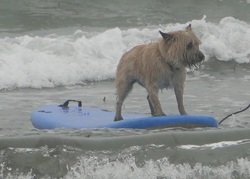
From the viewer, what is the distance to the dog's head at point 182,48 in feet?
27.3

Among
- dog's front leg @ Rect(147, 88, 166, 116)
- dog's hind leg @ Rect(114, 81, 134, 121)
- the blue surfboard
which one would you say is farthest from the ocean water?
dog's hind leg @ Rect(114, 81, 134, 121)

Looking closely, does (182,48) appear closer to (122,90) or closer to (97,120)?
(122,90)

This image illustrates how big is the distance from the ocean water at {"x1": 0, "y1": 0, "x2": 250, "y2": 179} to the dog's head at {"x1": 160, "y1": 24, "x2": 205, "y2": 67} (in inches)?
30.8

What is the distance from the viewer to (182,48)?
839cm

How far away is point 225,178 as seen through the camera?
680 centimetres

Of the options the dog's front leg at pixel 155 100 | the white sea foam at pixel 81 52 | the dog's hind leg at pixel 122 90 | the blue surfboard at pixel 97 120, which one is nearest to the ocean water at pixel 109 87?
the white sea foam at pixel 81 52

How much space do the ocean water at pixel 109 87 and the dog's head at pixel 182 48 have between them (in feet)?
2.57

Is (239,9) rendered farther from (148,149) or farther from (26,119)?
(148,149)

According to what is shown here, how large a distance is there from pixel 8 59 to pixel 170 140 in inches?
322

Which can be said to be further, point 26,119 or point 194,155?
point 26,119

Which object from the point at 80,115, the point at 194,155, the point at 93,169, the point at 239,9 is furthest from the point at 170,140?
the point at 239,9

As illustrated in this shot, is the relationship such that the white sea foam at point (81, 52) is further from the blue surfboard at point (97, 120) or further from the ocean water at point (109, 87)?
the blue surfboard at point (97, 120)

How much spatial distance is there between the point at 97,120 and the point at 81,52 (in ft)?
21.5

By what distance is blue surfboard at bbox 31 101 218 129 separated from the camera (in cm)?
816
